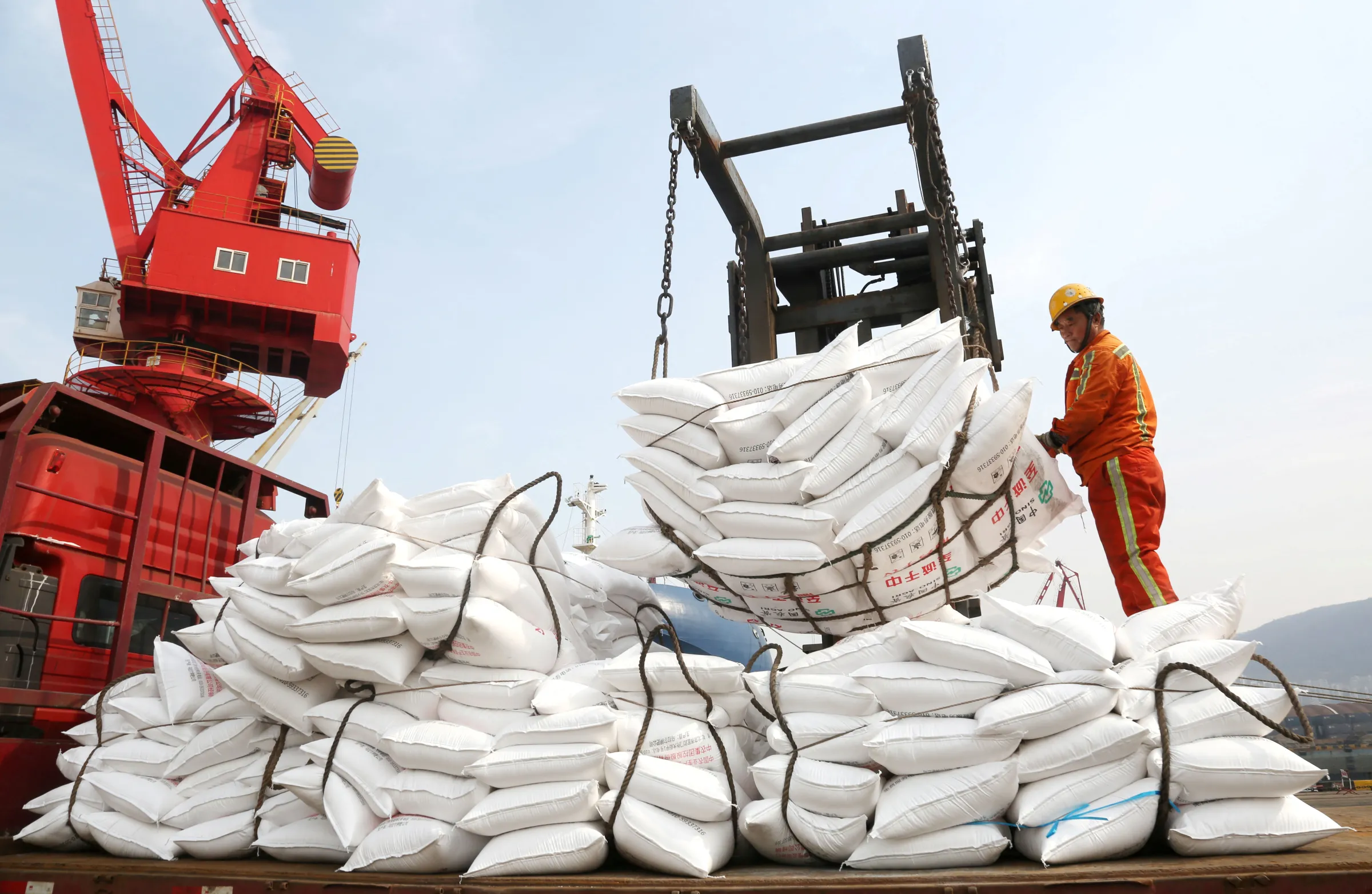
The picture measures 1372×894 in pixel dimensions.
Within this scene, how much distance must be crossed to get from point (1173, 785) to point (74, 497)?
5652 millimetres

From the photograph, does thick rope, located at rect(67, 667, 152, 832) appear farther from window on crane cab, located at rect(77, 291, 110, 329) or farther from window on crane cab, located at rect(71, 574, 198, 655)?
window on crane cab, located at rect(77, 291, 110, 329)

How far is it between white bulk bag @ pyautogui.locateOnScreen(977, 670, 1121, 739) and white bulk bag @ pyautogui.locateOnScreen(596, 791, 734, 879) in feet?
2.56

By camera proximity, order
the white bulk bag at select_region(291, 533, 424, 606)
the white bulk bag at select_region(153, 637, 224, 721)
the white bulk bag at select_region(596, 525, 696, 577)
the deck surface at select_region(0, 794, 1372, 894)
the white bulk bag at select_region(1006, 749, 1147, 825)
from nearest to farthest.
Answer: the deck surface at select_region(0, 794, 1372, 894) < the white bulk bag at select_region(1006, 749, 1147, 825) < the white bulk bag at select_region(291, 533, 424, 606) < the white bulk bag at select_region(596, 525, 696, 577) < the white bulk bag at select_region(153, 637, 224, 721)

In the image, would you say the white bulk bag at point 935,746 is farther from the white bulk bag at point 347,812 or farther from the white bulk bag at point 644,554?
the white bulk bag at point 347,812

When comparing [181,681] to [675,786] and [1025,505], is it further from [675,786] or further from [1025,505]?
[1025,505]

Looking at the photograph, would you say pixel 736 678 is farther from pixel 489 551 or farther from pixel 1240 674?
pixel 1240 674

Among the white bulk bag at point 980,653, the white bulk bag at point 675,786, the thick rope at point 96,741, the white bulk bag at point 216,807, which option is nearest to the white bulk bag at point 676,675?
the white bulk bag at point 675,786

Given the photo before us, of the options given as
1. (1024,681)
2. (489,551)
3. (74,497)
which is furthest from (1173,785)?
(74,497)

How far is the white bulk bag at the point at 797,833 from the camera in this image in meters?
2.21

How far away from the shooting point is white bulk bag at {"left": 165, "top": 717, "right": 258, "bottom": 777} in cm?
306

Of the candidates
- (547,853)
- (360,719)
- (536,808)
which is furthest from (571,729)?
(360,719)

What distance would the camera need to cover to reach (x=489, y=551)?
3020 mm

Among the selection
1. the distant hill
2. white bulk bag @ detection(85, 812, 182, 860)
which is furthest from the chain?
the distant hill

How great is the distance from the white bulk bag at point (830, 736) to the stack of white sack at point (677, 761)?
208 millimetres
